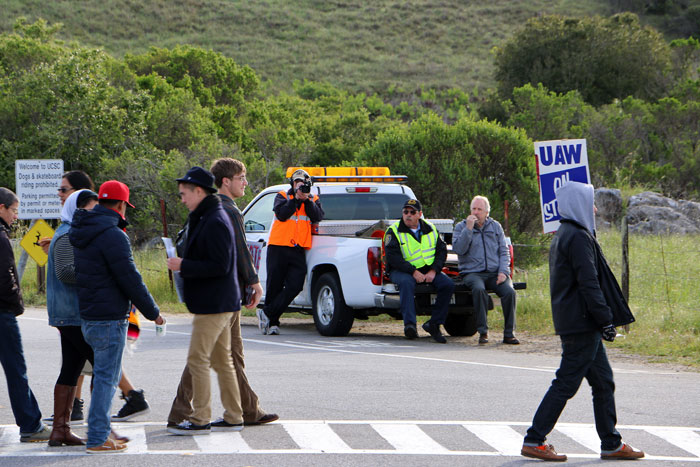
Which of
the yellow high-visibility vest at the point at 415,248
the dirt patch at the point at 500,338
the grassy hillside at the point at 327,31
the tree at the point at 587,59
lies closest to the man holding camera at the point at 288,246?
the dirt patch at the point at 500,338

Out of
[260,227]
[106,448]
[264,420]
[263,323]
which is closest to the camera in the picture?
[106,448]

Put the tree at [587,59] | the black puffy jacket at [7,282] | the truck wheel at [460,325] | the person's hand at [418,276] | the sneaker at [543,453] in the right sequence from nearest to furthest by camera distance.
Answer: the sneaker at [543,453] → the black puffy jacket at [7,282] → the person's hand at [418,276] → the truck wheel at [460,325] → the tree at [587,59]

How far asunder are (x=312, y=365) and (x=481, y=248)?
3.55 meters

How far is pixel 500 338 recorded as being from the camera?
14680 millimetres

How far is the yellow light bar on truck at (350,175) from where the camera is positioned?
15422mm

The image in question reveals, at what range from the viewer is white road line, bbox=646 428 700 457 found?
7344mm

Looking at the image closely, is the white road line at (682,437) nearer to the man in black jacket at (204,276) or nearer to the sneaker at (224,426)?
the sneaker at (224,426)

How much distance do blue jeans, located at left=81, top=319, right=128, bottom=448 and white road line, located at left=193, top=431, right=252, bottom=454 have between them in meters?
0.68

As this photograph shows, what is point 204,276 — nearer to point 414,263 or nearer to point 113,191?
point 113,191

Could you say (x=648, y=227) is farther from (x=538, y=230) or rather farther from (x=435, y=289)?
(x=435, y=289)

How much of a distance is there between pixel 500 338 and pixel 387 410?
6.27 m

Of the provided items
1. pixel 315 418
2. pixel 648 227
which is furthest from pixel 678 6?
pixel 315 418

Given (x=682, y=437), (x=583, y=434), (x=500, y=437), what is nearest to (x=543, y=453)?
(x=500, y=437)

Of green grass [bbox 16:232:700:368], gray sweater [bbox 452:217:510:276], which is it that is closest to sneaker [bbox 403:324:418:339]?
gray sweater [bbox 452:217:510:276]
